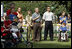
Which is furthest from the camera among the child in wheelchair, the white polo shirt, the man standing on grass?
the child in wheelchair

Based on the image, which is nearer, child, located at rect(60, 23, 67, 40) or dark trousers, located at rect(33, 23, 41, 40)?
dark trousers, located at rect(33, 23, 41, 40)

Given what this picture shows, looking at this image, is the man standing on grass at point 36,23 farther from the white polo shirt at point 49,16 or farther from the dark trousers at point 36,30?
the white polo shirt at point 49,16

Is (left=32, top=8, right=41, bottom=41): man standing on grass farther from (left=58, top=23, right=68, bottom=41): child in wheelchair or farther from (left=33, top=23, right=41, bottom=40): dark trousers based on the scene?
(left=58, top=23, right=68, bottom=41): child in wheelchair

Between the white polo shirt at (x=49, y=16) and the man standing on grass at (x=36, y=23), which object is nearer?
the man standing on grass at (x=36, y=23)

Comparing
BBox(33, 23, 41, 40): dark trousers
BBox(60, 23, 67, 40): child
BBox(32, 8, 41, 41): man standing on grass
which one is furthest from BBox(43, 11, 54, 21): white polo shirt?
BBox(60, 23, 67, 40): child

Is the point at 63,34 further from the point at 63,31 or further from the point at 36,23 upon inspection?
the point at 36,23

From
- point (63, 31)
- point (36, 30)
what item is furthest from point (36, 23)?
point (63, 31)

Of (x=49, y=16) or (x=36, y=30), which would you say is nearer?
(x=49, y=16)

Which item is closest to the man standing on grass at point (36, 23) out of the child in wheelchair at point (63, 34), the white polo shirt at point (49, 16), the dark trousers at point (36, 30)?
the dark trousers at point (36, 30)

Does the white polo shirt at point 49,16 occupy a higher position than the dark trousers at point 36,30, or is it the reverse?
the white polo shirt at point 49,16

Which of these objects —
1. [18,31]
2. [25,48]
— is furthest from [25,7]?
[25,48]

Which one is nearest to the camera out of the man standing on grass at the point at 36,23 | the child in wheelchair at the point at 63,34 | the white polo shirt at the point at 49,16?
the man standing on grass at the point at 36,23

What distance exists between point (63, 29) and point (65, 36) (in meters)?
0.30

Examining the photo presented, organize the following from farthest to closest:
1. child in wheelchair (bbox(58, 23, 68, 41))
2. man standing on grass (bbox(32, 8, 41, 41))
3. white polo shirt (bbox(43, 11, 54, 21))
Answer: child in wheelchair (bbox(58, 23, 68, 41)), white polo shirt (bbox(43, 11, 54, 21)), man standing on grass (bbox(32, 8, 41, 41))
